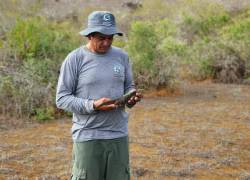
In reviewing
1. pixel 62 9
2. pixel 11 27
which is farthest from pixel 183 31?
pixel 62 9

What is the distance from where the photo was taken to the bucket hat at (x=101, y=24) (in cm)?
362

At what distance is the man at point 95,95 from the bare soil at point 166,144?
2.73 meters

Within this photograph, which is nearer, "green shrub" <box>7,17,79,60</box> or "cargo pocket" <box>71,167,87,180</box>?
"cargo pocket" <box>71,167,87,180</box>

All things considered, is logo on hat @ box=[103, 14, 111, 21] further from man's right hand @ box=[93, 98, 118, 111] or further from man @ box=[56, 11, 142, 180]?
man's right hand @ box=[93, 98, 118, 111]

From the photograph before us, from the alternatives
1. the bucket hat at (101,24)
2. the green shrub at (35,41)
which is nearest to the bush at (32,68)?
the green shrub at (35,41)

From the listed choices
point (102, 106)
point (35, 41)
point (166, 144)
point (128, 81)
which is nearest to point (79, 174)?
point (102, 106)

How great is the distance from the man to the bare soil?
108 inches

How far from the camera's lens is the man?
3662mm

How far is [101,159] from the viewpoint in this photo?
12.2 ft

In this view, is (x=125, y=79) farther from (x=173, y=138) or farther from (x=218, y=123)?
(x=218, y=123)

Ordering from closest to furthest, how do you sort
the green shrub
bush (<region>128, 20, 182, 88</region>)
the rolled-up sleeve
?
the rolled-up sleeve
the green shrub
bush (<region>128, 20, 182, 88</region>)

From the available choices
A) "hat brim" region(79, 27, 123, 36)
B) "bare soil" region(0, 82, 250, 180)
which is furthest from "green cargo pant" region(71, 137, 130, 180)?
"bare soil" region(0, 82, 250, 180)

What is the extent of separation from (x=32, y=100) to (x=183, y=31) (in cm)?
1071

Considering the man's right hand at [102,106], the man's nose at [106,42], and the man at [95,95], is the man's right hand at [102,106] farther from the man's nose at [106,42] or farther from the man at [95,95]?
the man's nose at [106,42]
